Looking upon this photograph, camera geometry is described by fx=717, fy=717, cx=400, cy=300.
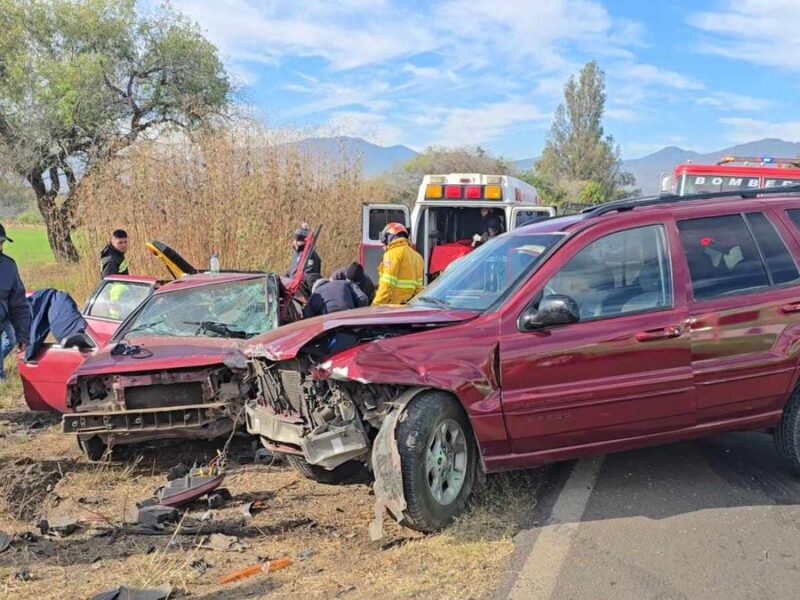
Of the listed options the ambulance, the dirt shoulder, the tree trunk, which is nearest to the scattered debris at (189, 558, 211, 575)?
the dirt shoulder

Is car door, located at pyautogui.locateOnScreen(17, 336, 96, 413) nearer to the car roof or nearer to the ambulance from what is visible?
the car roof

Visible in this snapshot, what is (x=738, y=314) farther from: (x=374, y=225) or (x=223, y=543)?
(x=374, y=225)

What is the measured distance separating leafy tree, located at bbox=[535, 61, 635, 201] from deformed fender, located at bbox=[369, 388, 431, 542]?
6778 centimetres

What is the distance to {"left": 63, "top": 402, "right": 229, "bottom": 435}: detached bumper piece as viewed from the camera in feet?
17.7

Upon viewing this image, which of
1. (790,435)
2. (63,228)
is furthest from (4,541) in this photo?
(63,228)

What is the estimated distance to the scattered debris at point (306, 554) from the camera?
3.97m

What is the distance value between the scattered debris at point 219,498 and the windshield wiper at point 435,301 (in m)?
1.93

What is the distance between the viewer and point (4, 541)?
4.13 metres

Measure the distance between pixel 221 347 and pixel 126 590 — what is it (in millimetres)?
2655

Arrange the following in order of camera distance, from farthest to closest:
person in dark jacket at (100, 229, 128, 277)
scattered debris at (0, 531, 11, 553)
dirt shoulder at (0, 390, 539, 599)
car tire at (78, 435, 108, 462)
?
person in dark jacket at (100, 229, 128, 277)
car tire at (78, 435, 108, 462)
scattered debris at (0, 531, 11, 553)
dirt shoulder at (0, 390, 539, 599)

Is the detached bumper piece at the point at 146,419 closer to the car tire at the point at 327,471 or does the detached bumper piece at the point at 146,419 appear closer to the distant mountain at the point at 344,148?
the car tire at the point at 327,471

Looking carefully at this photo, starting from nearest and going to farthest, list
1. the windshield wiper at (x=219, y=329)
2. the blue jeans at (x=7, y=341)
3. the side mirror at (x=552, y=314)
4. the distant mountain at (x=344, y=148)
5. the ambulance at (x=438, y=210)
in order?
the side mirror at (x=552, y=314), the blue jeans at (x=7, y=341), the windshield wiper at (x=219, y=329), the ambulance at (x=438, y=210), the distant mountain at (x=344, y=148)

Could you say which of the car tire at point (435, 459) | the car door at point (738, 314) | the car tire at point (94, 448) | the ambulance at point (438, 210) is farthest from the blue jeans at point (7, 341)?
the ambulance at point (438, 210)

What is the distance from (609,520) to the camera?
4.24m
